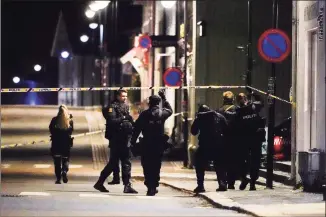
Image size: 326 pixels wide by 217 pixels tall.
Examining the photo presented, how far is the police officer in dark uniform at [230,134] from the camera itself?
17.9 meters

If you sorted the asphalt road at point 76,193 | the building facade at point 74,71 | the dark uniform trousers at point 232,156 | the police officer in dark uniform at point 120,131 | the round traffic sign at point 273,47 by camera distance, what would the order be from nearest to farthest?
the asphalt road at point 76,193 < the police officer in dark uniform at point 120,131 < the round traffic sign at point 273,47 < the dark uniform trousers at point 232,156 < the building facade at point 74,71

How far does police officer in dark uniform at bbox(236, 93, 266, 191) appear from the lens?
17.7 m

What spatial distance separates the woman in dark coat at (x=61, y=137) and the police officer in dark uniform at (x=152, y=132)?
3808 mm

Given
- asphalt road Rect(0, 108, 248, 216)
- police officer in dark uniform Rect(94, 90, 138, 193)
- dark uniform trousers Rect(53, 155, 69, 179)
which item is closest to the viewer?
asphalt road Rect(0, 108, 248, 216)

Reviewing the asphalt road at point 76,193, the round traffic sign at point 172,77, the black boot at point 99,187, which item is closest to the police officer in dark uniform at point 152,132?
the asphalt road at point 76,193

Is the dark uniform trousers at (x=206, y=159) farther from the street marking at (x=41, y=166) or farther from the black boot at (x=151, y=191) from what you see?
the street marking at (x=41, y=166)

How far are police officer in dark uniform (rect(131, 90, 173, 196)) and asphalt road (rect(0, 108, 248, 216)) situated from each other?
65cm

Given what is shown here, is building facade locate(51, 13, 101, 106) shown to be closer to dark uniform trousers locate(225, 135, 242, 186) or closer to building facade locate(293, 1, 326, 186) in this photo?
dark uniform trousers locate(225, 135, 242, 186)

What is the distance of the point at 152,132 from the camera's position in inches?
675

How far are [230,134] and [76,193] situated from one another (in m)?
3.10

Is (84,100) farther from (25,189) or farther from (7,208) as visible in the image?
(7,208)

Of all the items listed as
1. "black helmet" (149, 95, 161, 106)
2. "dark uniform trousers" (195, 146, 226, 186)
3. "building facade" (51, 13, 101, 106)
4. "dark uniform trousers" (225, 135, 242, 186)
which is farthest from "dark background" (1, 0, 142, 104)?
"black helmet" (149, 95, 161, 106)

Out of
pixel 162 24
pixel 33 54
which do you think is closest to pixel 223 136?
pixel 162 24

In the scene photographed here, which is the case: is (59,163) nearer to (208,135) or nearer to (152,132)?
(152,132)
